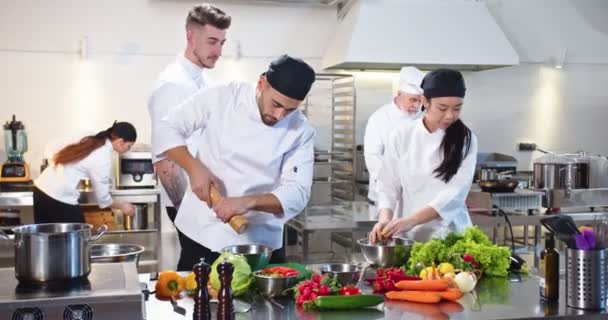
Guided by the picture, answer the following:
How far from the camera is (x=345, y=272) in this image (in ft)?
7.79

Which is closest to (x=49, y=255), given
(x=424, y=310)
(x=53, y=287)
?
(x=53, y=287)

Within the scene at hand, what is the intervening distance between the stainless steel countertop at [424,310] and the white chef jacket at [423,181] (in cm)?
95

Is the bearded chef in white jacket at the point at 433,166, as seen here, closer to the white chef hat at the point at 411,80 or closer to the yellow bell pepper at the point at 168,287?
the yellow bell pepper at the point at 168,287

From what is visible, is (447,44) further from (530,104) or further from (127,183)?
(127,183)

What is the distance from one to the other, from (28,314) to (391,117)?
4.50 m

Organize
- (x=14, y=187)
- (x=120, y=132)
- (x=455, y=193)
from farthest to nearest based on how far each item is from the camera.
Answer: (x=14, y=187) → (x=120, y=132) → (x=455, y=193)

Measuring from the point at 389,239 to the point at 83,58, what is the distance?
435 centimetres

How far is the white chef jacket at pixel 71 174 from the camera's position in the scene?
5078 millimetres

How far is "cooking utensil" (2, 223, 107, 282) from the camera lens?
185cm

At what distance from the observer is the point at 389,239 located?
9.54ft

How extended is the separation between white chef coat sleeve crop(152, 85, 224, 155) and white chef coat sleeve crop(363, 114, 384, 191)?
3022 millimetres

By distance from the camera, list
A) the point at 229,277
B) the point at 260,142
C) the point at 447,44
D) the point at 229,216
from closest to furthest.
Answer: the point at 229,277, the point at 229,216, the point at 260,142, the point at 447,44

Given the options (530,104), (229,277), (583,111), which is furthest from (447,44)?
(229,277)

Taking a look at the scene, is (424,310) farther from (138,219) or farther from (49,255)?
(138,219)
